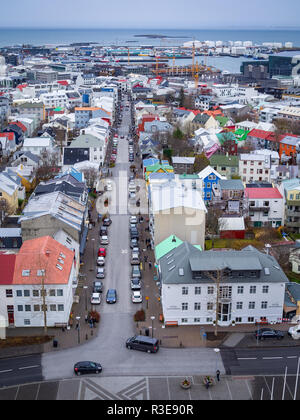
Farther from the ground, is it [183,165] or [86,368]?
[183,165]

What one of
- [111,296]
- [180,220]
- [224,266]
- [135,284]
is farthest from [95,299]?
[180,220]

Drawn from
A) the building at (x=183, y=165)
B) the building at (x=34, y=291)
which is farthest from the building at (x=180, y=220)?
the building at (x=183, y=165)

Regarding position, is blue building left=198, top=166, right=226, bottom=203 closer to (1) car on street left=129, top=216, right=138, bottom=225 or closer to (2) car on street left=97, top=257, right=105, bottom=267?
(1) car on street left=129, top=216, right=138, bottom=225

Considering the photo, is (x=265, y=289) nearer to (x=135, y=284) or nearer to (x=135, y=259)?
(x=135, y=284)

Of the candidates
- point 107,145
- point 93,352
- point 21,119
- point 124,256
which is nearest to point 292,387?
point 93,352

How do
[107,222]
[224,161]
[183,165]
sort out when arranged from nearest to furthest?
[107,222] → [224,161] → [183,165]

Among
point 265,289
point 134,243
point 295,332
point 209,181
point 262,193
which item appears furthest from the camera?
point 209,181

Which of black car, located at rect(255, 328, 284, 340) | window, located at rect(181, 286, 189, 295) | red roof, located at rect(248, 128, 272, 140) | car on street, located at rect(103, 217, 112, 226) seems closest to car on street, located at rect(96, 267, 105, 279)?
window, located at rect(181, 286, 189, 295)
